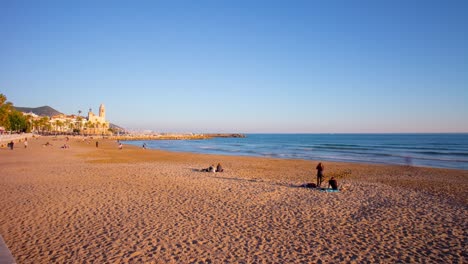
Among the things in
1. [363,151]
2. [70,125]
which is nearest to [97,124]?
[70,125]

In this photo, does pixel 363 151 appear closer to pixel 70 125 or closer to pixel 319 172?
pixel 319 172

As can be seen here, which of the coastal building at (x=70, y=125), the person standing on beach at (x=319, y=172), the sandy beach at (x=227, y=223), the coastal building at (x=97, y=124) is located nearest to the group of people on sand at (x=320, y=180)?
the person standing on beach at (x=319, y=172)

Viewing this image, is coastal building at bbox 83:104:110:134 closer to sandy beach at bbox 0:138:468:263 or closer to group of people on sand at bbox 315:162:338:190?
sandy beach at bbox 0:138:468:263

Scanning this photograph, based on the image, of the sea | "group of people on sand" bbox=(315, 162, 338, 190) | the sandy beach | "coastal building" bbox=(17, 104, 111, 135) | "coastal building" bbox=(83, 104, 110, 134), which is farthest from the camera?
"coastal building" bbox=(83, 104, 110, 134)

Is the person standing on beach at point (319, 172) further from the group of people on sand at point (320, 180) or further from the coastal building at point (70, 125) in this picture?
the coastal building at point (70, 125)

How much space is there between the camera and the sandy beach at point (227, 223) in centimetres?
637

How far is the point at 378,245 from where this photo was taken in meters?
6.98

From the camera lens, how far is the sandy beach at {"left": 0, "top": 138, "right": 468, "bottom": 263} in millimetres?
6371

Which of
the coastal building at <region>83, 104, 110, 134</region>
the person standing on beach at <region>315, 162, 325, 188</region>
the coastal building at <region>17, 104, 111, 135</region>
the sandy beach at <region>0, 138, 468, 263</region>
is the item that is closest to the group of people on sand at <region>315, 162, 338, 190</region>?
the person standing on beach at <region>315, 162, 325, 188</region>

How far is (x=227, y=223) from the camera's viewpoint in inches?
333

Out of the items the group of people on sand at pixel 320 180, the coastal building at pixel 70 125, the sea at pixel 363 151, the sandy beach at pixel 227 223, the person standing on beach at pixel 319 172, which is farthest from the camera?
the coastal building at pixel 70 125

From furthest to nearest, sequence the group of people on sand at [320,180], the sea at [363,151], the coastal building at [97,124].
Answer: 1. the coastal building at [97,124]
2. the sea at [363,151]
3. the group of people on sand at [320,180]

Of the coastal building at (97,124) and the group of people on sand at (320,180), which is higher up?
the coastal building at (97,124)

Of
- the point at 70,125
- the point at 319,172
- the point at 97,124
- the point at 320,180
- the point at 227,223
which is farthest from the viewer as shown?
the point at 97,124
